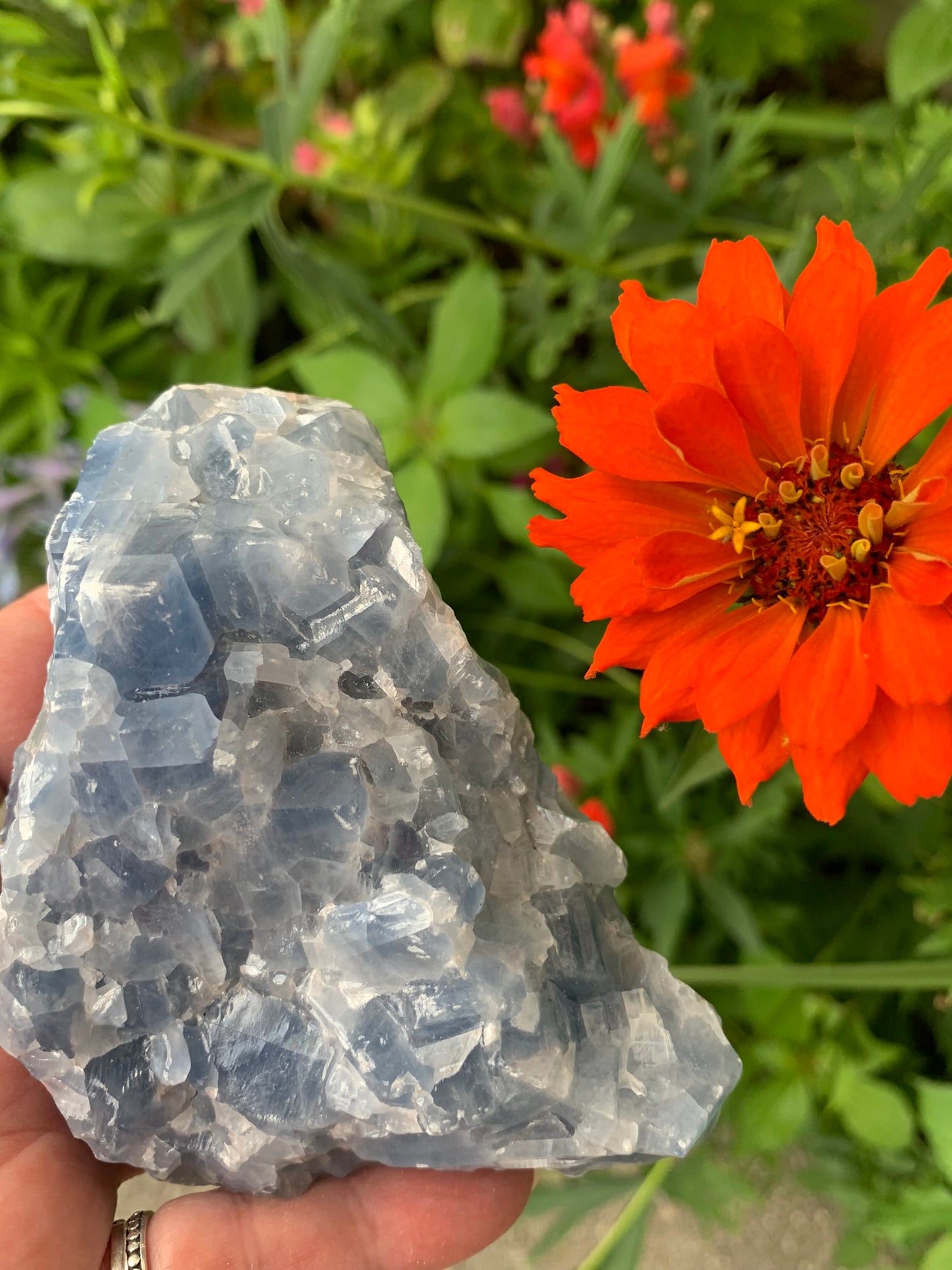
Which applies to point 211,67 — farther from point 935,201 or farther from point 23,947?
point 23,947

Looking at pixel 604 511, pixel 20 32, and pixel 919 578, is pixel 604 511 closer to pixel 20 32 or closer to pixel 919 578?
pixel 919 578

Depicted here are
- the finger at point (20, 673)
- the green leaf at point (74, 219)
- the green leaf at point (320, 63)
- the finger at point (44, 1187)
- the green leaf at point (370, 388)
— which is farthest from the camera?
the green leaf at point (74, 219)

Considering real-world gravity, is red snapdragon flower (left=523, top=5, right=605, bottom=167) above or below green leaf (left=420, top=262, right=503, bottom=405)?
above

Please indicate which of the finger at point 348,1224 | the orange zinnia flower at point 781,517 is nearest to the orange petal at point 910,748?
the orange zinnia flower at point 781,517

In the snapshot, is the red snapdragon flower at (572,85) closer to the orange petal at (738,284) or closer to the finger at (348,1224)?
the orange petal at (738,284)

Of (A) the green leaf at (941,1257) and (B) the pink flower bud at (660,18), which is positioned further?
(B) the pink flower bud at (660,18)

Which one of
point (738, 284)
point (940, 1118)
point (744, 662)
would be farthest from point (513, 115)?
point (940, 1118)

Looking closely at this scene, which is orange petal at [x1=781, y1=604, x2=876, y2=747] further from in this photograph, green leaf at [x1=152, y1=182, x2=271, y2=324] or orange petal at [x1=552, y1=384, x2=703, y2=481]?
green leaf at [x1=152, y1=182, x2=271, y2=324]

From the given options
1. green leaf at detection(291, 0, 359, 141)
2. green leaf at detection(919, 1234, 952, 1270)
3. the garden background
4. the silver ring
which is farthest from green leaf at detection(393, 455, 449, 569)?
green leaf at detection(919, 1234, 952, 1270)
